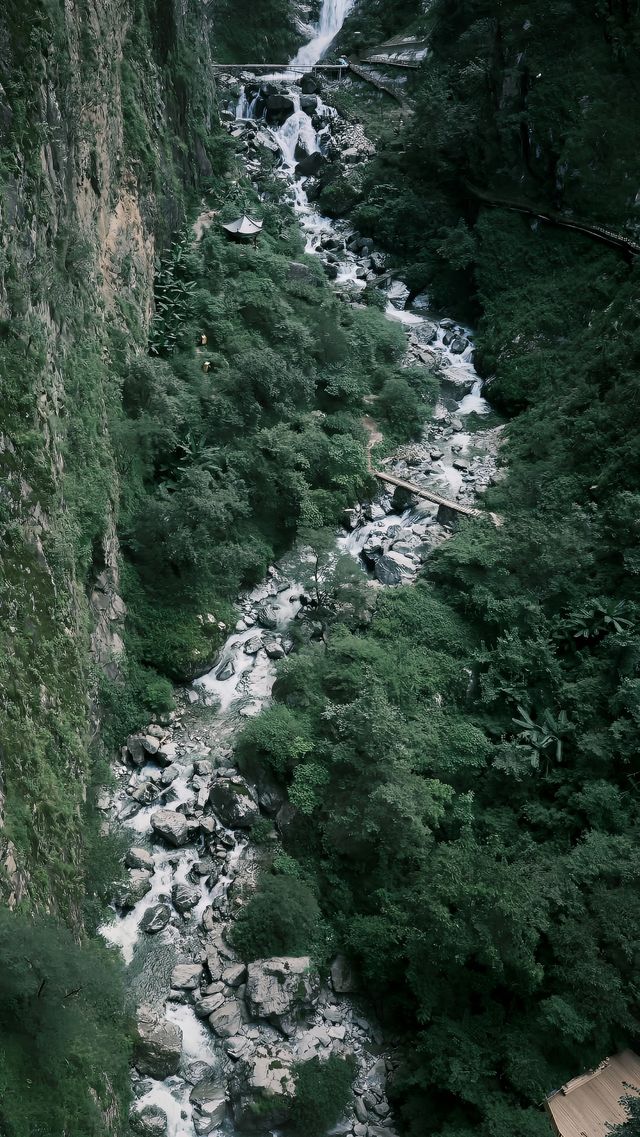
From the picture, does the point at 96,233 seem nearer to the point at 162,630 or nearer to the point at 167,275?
the point at 167,275

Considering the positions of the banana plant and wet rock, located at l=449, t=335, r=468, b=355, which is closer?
the banana plant

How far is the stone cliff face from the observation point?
1102cm

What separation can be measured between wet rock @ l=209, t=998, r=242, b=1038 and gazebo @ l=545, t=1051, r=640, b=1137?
4605mm

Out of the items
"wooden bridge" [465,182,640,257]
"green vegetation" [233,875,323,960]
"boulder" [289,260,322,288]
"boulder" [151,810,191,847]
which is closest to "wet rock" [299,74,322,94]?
"wooden bridge" [465,182,640,257]

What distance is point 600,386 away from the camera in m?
21.0

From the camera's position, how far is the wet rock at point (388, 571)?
18906 millimetres

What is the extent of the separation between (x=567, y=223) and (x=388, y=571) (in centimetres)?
1401

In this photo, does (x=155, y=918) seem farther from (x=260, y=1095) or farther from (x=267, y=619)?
(x=267, y=619)

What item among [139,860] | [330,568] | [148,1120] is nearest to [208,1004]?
[148,1120]

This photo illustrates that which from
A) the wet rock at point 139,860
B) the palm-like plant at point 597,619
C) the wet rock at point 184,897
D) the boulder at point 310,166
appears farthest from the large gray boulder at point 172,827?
the boulder at point 310,166

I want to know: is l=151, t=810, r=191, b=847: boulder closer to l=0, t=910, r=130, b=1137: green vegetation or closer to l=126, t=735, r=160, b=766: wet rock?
l=126, t=735, r=160, b=766: wet rock

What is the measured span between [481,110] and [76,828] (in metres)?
26.8

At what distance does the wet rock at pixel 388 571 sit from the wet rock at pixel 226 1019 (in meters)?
9.42

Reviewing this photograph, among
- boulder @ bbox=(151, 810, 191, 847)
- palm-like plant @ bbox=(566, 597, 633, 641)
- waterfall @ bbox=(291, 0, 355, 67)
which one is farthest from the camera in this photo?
waterfall @ bbox=(291, 0, 355, 67)
